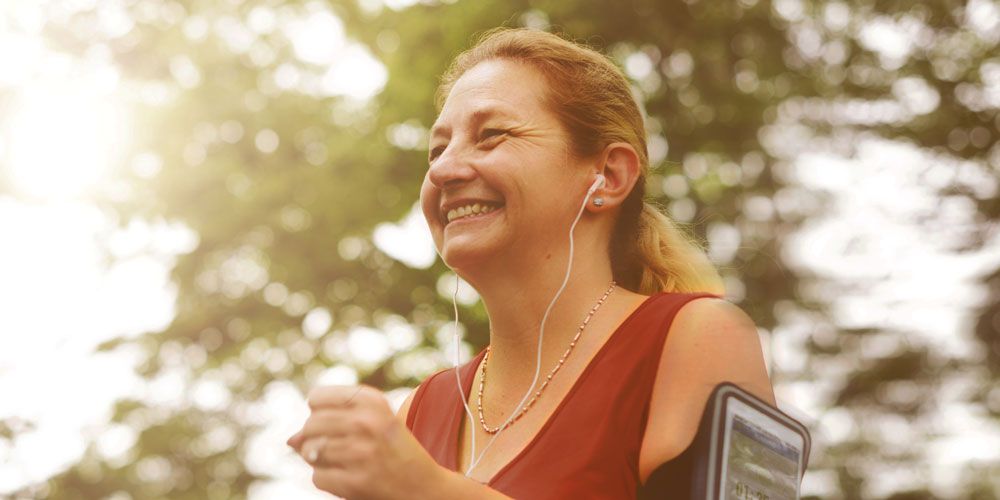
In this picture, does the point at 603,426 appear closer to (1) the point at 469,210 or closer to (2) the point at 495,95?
(1) the point at 469,210

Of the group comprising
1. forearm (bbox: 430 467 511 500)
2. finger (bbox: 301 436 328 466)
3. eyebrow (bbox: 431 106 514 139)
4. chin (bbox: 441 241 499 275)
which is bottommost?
forearm (bbox: 430 467 511 500)

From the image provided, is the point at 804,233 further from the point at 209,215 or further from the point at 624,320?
the point at 624,320

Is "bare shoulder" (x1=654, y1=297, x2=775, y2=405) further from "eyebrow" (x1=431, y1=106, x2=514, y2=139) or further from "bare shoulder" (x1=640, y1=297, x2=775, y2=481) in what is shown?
"eyebrow" (x1=431, y1=106, x2=514, y2=139)

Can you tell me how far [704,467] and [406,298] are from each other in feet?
25.3

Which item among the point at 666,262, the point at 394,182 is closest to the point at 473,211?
the point at 666,262

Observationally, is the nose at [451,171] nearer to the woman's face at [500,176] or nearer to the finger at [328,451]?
the woman's face at [500,176]

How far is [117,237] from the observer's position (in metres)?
9.95

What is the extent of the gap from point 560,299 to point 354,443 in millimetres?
768

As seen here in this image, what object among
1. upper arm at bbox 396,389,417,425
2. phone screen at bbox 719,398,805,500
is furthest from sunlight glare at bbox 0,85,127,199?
phone screen at bbox 719,398,805,500

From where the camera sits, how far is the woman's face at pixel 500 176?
7.03 ft

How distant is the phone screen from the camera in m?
1.68

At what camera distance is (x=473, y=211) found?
2.18 meters

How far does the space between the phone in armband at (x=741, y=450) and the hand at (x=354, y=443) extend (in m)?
0.44

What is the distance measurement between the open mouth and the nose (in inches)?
2.0
